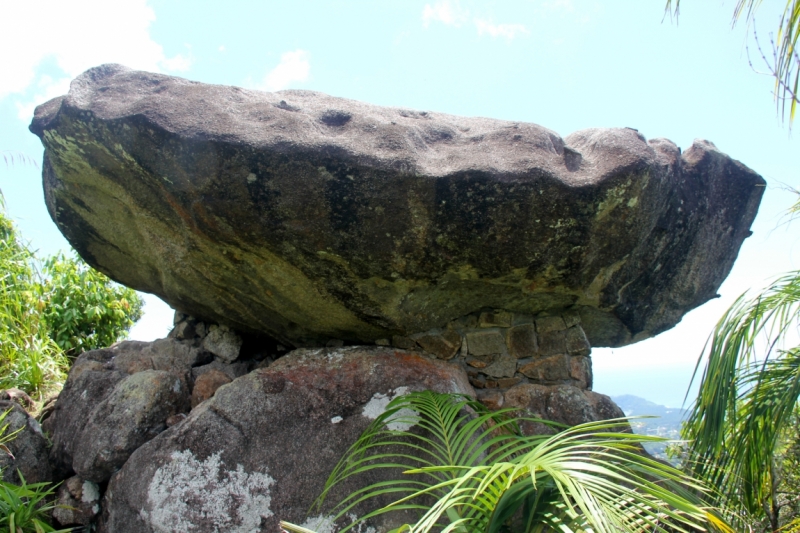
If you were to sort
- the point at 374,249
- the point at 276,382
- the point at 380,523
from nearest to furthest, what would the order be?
the point at 380,523, the point at 374,249, the point at 276,382

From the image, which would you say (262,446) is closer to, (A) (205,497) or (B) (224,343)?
(A) (205,497)

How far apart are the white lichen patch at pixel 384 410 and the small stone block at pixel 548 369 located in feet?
2.42

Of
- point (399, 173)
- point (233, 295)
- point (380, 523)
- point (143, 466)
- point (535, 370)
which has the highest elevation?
point (399, 173)

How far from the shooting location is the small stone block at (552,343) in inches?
123

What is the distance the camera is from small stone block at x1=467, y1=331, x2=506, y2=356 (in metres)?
3.12

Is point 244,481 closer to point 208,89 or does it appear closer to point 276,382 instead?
point 276,382

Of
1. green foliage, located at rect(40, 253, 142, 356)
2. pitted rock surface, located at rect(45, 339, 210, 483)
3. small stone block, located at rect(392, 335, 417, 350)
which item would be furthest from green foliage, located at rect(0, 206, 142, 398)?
small stone block, located at rect(392, 335, 417, 350)

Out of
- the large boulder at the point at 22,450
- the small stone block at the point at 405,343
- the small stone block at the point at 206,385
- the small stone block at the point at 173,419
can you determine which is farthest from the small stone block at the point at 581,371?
the large boulder at the point at 22,450

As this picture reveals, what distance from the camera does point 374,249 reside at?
8.61 feet

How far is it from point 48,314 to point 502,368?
463cm

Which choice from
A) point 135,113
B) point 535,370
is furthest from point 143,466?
point 535,370

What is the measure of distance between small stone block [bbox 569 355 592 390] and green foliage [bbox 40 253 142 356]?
4.53m

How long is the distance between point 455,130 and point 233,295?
147 cm

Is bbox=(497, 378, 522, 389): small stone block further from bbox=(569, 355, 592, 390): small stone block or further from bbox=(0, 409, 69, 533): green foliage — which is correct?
bbox=(0, 409, 69, 533): green foliage
